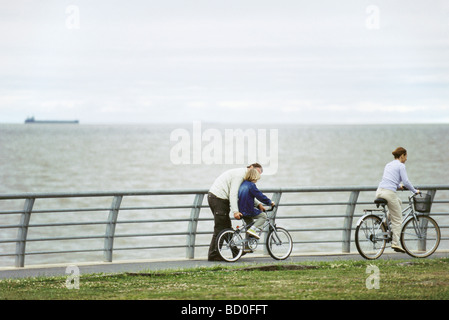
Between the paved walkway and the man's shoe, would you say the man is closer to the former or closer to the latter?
the paved walkway

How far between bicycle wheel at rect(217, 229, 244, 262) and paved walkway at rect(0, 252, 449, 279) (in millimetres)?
182

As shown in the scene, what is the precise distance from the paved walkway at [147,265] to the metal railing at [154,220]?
33 cm

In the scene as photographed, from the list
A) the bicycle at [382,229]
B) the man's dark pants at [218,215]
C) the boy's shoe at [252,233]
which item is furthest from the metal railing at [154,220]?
the boy's shoe at [252,233]

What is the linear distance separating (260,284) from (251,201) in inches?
121

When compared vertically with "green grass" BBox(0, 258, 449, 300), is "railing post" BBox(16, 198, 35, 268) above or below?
above

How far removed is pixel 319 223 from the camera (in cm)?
3856

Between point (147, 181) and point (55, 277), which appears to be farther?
point (147, 181)

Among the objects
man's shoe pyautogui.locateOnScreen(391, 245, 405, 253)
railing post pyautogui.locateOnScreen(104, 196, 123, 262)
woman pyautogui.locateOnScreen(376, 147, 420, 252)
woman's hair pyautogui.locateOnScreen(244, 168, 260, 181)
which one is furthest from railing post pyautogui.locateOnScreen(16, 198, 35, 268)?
man's shoe pyautogui.locateOnScreen(391, 245, 405, 253)

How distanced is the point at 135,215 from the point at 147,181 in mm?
20237

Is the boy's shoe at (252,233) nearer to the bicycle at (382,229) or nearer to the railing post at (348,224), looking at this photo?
the bicycle at (382,229)

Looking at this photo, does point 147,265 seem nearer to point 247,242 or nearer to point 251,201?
point 247,242

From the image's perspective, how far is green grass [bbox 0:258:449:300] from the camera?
9.84 m
